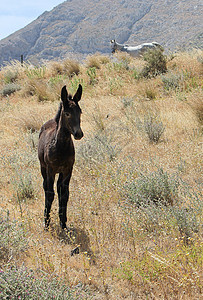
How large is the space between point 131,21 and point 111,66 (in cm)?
13728

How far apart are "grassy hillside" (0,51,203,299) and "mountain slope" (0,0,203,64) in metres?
101

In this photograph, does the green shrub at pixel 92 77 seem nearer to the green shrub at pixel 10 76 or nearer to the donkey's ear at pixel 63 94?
the green shrub at pixel 10 76

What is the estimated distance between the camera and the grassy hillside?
9.11ft

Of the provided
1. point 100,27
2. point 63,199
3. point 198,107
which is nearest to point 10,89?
point 198,107

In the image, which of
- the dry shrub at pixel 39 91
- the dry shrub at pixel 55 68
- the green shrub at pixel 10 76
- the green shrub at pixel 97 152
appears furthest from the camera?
the green shrub at pixel 10 76

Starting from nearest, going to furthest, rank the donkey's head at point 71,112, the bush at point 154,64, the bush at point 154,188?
the donkey's head at point 71,112 < the bush at point 154,188 < the bush at point 154,64

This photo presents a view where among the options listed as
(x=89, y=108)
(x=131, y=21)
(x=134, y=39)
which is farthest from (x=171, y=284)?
(x=131, y=21)

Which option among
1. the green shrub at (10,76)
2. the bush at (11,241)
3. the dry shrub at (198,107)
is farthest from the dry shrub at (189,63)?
the bush at (11,241)

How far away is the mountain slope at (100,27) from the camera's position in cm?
→ 11579

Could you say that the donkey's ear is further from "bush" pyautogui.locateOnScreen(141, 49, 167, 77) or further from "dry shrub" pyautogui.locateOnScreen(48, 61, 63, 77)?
"dry shrub" pyautogui.locateOnScreen(48, 61, 63, 77)

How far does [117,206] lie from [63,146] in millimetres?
1249

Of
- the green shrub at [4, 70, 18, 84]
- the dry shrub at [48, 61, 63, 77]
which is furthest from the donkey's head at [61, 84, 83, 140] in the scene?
the green shrub at [4, 70, 18, 84]

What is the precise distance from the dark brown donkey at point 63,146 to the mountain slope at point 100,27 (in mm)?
106583

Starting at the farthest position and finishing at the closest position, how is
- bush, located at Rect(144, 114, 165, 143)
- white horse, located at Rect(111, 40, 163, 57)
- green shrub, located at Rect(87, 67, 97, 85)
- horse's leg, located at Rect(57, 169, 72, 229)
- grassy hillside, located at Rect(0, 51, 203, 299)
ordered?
white horse, located at Rect(111, 40, 163, 57), green shrub, located at Rect(87, 67, 97, 85), bush, located at Rect(144, 114, 165, 143), horse's leg, located at Rect(57, 169, 72, 229), grassy hillside, located at Rect(0, 51, 203, 299)
